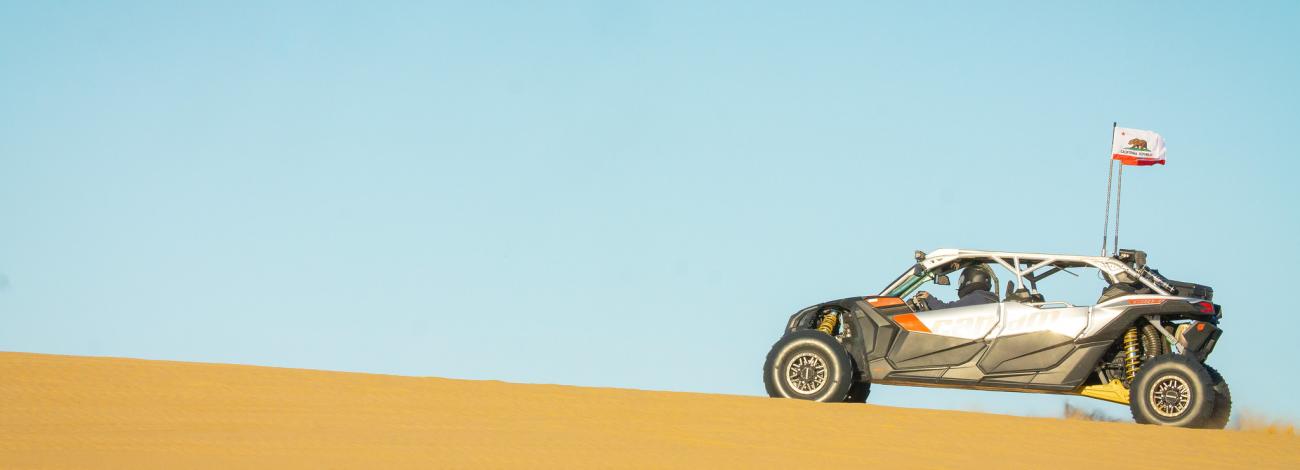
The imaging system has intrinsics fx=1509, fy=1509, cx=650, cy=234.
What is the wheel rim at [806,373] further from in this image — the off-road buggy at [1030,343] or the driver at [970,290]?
the driver at [970,290]

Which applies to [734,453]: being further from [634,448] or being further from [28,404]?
[28,404]

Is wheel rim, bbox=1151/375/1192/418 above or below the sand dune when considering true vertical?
above

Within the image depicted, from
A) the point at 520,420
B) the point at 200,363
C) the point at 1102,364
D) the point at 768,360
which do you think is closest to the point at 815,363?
the point at 768,360

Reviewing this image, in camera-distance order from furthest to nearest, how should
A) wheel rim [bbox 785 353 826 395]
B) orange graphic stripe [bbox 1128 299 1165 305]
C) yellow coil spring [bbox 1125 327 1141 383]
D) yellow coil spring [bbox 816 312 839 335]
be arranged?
yellow coil spring [bbox 816 312 839 335] → wheel rim [bbox 785 353 826 395] → yellow coil spring [bbox 1125 327 1141 383] → orange graphic stripe [bbox 1128 299 1165 305]

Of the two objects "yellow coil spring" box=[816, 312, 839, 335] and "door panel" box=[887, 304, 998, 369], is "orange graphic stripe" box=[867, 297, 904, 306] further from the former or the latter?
"yellow coil spring" box=[816, 312, 839, 335]

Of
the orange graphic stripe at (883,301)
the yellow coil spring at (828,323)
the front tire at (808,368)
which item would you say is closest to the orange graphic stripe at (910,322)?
the orange graphic stripe at (883,301)

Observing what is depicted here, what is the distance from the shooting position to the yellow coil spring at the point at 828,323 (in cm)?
1440

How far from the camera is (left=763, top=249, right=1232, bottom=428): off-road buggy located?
12.9 metres

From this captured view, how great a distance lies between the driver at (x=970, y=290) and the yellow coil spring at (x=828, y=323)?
2.77 ft

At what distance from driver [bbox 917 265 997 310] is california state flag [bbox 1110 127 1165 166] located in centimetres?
257

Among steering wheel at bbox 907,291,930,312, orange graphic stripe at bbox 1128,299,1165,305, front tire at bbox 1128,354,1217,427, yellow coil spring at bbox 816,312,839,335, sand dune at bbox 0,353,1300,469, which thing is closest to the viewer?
sand dune at bbox 0,353,1300,469

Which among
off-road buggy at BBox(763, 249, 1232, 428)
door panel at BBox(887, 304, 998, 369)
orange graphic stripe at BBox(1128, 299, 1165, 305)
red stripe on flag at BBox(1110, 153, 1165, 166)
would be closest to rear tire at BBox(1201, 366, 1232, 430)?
off-road buggy at BBox(763, 249, 1232, 428)

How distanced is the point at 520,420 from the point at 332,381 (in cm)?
279

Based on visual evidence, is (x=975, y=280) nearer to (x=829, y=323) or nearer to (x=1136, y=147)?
(x=829, y=323)
